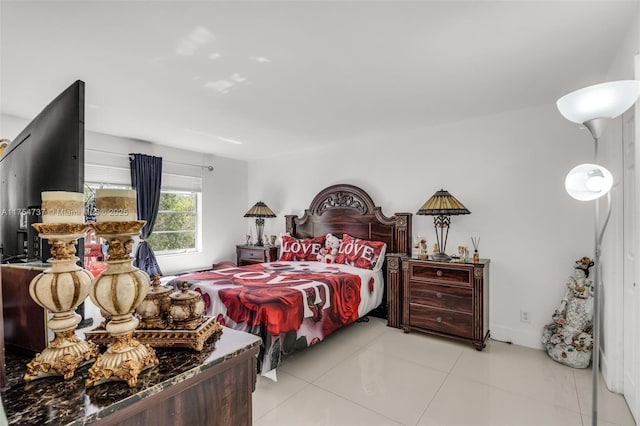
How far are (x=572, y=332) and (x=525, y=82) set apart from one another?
2.20 metres

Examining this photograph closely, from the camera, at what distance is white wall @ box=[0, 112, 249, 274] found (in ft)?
13.1

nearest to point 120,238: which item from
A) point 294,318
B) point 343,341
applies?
point 294,318

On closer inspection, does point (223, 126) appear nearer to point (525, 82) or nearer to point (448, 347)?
point (525, 82)

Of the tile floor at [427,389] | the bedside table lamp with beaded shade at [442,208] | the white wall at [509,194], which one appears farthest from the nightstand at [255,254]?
the bedside table lamp with beaded shade at [442,208]

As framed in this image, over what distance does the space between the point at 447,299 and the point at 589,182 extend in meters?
1.83

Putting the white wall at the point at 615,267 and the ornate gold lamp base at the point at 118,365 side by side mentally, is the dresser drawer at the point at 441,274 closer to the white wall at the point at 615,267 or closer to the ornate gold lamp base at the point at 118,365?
the white wall at the point at 615,267

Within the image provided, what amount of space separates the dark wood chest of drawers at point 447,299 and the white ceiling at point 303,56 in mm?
1679

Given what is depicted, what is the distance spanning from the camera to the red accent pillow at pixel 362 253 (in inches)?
145

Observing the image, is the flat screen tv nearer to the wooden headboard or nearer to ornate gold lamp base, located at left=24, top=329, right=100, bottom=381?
ornate gold lamp base, located at left=24, top=329, right=100, bottom=381

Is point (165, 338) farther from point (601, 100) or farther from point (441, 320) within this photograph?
point (441, 320)

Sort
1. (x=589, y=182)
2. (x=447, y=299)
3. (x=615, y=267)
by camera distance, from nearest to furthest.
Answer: (x=589, y=182) < (x=615, y=267) < (x=447, y=299)

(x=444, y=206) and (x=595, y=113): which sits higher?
(x=595, y=113)

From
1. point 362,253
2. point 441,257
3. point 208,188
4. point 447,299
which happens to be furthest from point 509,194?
point 208,188

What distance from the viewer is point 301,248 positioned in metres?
4.34
